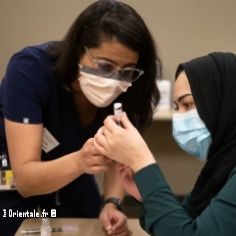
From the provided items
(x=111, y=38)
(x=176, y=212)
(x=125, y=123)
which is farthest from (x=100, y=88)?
(x=176, y=212)

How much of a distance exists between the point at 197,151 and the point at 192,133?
79 millimetres

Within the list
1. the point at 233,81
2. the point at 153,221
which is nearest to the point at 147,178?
the point at 153,221

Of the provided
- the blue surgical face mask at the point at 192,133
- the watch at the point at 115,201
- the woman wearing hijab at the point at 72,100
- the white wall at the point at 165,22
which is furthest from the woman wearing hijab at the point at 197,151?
the white wall at the point at 165,22

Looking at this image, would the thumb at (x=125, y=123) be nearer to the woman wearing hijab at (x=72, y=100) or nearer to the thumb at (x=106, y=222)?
the woman wearing hijab at (x=72, y=100)

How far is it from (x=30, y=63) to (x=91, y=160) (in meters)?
0.43

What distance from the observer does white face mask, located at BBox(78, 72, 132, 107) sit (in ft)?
4.62

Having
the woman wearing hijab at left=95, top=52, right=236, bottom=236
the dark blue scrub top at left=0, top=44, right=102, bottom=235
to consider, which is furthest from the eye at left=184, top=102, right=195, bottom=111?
the dark blue scrub top at left=0, top=44, right=102, bottom=235

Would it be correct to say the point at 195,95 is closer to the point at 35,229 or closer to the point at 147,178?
the point at 147,178

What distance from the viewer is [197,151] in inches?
49.2

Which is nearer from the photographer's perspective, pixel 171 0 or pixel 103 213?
pixel 103 213

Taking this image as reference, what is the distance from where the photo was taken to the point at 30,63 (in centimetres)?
138

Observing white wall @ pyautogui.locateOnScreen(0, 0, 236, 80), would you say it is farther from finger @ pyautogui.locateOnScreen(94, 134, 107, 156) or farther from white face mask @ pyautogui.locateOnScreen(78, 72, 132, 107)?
finger @ pyautogui.locateOnScreen(94, 134, 107, 156)

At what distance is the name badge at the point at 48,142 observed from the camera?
1.48m

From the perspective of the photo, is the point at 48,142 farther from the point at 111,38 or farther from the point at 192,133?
the point at 192,133
